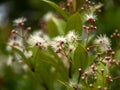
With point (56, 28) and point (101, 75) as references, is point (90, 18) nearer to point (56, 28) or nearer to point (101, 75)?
point (101, 75)

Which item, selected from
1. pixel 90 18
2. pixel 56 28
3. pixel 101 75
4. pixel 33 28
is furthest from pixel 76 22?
pixel 33 28

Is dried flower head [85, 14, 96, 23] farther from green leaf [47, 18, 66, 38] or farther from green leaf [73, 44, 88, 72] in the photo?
green leaf [47, 18, 66, 38]

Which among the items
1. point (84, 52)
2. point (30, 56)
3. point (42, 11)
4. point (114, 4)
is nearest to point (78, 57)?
point (84, 52)

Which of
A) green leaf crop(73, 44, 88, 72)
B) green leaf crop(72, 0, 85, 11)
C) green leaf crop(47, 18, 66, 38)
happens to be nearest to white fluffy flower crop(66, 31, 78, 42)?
green leaf crop(73, 44, 88, 72)

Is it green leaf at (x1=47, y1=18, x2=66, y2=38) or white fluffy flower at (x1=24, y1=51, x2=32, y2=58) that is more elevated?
green leaf at (x1=47, y1=18, x2=66, y2=38)

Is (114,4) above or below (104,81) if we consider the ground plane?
above

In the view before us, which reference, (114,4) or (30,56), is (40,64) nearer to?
(30,56)

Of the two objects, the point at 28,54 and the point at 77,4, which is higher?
the point at 77,4

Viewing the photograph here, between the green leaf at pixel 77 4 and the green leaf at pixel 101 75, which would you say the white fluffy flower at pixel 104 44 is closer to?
the green leaf at pixel 101 75
